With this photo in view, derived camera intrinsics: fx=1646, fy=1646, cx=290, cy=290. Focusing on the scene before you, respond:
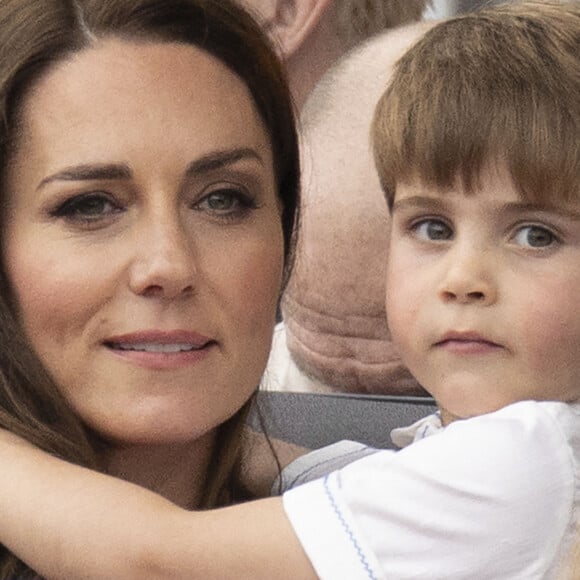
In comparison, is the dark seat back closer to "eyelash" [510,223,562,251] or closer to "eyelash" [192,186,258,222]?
"eyelash" [192,186,258,222]

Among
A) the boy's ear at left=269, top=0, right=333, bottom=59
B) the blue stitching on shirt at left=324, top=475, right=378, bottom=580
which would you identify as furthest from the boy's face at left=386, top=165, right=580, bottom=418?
the boy's ear at left=269, top=0, right=333, bottom=59

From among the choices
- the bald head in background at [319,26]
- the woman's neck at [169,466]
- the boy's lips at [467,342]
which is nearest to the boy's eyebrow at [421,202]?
the boy's lips at [467,342]

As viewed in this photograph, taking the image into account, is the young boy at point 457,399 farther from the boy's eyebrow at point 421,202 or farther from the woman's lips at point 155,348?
the woman's lips at point 155,348

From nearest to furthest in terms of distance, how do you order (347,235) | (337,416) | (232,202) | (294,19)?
1. (232,202)
2. (337,416)
3. (347,235)
4. (294,19)

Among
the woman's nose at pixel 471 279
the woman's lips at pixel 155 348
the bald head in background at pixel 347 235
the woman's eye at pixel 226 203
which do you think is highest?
the bald head in background at pixel 347 235

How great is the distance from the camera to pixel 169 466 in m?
1.76

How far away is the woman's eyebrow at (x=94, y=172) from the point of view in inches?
62.1

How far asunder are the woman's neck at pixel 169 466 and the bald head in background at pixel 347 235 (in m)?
0.64

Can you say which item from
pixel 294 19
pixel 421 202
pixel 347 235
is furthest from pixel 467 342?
pixel 294 19

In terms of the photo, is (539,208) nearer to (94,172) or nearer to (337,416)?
(94,172)

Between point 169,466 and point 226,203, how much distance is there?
295 millimetres

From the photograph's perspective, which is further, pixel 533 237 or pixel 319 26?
pixel 319 26

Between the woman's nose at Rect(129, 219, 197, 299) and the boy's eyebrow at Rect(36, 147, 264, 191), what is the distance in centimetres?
6

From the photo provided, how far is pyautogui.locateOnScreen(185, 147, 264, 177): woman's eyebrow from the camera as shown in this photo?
1.62m
